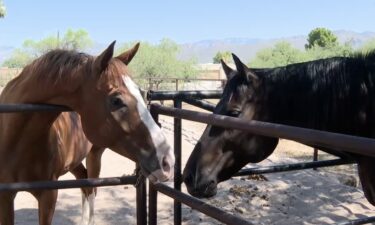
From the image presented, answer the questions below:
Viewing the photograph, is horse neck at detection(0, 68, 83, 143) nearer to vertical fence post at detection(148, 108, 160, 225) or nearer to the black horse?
vertical fence post at detection(148, 108, 160, 225)

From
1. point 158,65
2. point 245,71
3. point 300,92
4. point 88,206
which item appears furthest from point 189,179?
point 158,65

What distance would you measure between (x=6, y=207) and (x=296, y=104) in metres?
1.89

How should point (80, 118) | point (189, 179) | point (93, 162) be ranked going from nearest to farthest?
→ point (189, 179) < point (80, 118) < point (93, 162)

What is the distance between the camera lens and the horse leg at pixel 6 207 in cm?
265

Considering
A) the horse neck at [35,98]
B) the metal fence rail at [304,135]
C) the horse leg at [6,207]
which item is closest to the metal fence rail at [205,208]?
the metal fence rail at [304,135]

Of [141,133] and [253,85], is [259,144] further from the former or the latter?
[141,133]

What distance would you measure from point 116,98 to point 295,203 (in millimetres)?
3590

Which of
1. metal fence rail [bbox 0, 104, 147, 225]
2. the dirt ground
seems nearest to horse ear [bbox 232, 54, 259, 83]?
metal fence rail [bbox 0, 104, 147, 225]

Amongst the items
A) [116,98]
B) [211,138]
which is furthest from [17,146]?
[211,138]

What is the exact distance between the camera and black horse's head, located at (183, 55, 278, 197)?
2.09 metres

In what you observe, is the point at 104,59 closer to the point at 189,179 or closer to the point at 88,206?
the point at 189,179

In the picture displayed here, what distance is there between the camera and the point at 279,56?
144 ft

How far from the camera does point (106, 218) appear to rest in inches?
184

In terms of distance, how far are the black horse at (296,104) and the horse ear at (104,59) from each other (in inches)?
25.3
